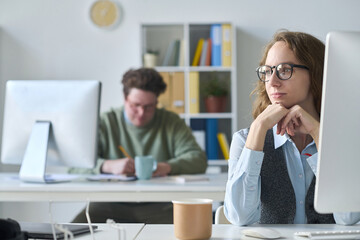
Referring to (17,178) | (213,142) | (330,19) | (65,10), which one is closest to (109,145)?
(17,178)

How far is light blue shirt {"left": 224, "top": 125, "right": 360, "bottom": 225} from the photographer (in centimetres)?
138

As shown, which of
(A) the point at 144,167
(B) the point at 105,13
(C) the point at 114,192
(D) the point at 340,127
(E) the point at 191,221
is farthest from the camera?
(B) the point at 105,13

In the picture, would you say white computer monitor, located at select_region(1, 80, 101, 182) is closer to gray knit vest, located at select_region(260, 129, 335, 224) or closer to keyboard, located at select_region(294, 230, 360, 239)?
gray knit vest, located at select_region(260, 129, 335, 224)

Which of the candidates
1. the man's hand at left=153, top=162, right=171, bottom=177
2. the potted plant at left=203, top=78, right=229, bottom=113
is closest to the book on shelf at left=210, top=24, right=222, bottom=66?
the potted plant at left=203, top=78, right=229, bottom=113

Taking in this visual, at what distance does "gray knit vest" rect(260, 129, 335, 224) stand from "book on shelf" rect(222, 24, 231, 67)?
2644 mm

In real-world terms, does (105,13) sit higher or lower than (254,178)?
higher

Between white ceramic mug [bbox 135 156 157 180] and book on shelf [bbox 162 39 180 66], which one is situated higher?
book on shelf [bbox 162 39 180 66]

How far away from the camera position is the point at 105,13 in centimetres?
438

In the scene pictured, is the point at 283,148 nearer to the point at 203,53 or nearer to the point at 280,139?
the point at 280,139

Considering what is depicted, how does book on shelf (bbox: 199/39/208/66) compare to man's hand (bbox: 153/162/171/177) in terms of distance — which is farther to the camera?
book on shelf (bbox: 199/39/208/66)

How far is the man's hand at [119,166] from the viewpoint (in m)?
2.47

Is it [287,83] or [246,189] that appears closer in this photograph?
[246,189]

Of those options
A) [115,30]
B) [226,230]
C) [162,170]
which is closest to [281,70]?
[226,230]

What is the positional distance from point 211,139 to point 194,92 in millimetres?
437
